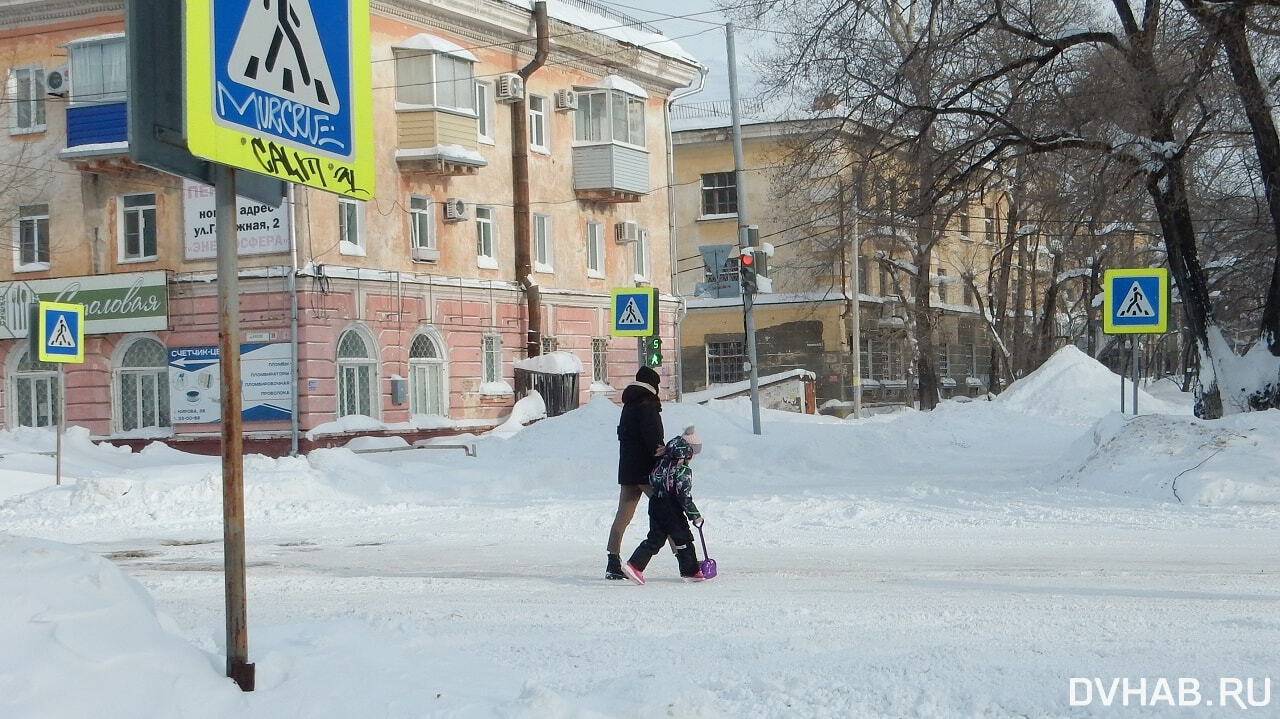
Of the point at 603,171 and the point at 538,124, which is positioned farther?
the point at 603,171

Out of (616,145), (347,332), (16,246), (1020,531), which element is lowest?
(1020,531)

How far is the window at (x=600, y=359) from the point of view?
38.0 meters

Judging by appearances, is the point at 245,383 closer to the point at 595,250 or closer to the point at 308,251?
the point at 308,251

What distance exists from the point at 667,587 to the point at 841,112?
11.9 m

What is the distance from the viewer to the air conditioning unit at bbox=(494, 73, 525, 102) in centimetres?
3428

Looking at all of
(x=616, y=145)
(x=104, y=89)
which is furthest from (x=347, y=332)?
(x=616, y=145)

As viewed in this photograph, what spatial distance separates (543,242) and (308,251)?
852 cm

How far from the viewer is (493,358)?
34500mm

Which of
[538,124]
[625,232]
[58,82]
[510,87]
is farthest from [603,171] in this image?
[58,82]

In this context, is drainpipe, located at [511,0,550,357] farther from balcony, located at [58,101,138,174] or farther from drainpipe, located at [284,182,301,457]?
balcony, located at [58,101,138,174]

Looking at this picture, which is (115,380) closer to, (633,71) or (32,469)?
(32,469)

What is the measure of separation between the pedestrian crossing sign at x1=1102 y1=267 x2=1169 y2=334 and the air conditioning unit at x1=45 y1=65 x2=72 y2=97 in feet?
74.8

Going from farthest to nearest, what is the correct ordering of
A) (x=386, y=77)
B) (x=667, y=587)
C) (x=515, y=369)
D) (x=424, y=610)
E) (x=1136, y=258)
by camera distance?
(x=1136, y=258) < (x=515, y=369) < (x=386, y=77) < (x=667, y=587) < (x=424, y=610)

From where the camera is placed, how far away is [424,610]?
8867 millimetres
